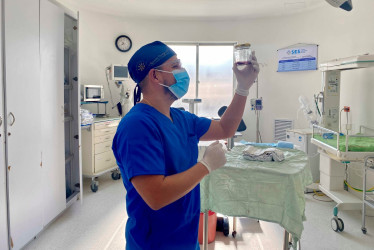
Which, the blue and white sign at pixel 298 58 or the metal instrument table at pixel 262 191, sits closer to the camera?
the metal instrument table at pixel 262 191

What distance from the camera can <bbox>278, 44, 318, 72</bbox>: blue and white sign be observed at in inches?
187

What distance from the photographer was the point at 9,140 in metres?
2.06

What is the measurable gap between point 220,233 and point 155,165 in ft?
7.04

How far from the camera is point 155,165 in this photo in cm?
88

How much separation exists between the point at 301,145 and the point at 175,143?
129 inches

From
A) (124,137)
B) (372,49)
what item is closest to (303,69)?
(372,49)

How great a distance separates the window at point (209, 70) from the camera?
17.9 feet

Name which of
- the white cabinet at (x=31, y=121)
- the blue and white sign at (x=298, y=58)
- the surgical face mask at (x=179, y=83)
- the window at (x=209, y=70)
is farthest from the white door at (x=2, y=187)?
the blue and white sign at (x=298, y=58)

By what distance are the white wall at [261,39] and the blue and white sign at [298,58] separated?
0.10 metres

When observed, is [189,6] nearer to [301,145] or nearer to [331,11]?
[331,11]

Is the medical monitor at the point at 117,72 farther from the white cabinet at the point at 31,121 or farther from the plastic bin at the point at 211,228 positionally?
the plastic bin at the point at 211,228

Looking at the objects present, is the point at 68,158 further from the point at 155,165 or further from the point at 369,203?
the point at 369,203

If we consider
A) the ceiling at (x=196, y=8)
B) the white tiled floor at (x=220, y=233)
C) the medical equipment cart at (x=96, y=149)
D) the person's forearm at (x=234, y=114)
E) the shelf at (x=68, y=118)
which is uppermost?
the ceiling at (x=196, y=8)

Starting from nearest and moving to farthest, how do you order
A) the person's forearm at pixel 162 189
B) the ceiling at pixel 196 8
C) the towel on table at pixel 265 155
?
the person's forearm at pixel 162 189
the towel on table at pixel 265 155
the ceiling at pixel 196 8
